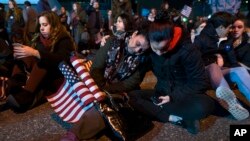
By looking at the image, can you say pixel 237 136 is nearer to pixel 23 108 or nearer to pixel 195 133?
pixel 195 133

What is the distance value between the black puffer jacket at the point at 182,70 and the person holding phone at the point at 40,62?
1.19 m

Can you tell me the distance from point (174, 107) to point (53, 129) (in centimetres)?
133

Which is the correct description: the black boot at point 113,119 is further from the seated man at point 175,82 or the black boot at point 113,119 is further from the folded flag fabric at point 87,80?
the seated man at point 175,82

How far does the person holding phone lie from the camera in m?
4.08

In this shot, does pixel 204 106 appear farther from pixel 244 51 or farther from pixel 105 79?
pixel 244 51

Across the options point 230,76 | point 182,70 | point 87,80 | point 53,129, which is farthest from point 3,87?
point 230,76

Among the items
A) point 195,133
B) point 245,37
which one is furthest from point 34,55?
point 245,37

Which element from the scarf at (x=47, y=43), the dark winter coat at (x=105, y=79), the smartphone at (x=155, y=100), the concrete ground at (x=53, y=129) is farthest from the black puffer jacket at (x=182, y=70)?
the scarf at (x=47, y=43)

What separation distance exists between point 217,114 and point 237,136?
88 centimetres

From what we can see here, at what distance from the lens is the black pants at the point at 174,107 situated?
11.9 ft

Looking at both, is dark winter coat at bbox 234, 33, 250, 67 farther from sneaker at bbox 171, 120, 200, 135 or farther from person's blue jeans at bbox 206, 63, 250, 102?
sneaker at bbox 171, 120, 200, 135

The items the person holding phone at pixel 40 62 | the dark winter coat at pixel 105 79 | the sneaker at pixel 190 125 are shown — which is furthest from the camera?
the person holding phone at pixel 40 62

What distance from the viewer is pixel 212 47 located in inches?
179

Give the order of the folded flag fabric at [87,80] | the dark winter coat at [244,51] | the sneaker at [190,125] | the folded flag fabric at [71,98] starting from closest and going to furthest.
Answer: the folded flag fabric at [87,80] → the folded flag fabric at [71,98] → the sneaker at [190,125] → the dark winter coat at [244,51]
